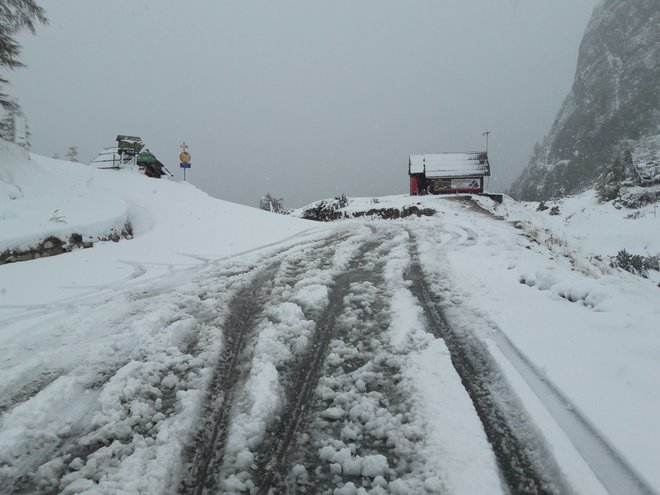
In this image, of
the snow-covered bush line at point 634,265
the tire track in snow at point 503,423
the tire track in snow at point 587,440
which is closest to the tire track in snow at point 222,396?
the tire track in snow at point 503,423

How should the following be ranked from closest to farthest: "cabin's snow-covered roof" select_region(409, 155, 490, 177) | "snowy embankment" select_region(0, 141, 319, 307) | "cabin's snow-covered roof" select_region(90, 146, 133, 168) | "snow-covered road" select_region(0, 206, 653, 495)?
"snow-covered road" select_region(0, 206, 653, 495) < "snowy embankment" select_region(0, 141, 319, 307) < "cabin's snow-covered roof" select_region(90, 146, 133, 168) < "cabin's snow-covered roof" select_region(409, 155, 490, 177)

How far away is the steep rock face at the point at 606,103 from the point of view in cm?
9162

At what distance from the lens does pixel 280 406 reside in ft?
7.85

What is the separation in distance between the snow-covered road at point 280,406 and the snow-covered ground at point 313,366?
0.05ft

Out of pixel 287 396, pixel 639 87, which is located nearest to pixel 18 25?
pixel 287 396

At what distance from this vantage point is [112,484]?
5.80 feet

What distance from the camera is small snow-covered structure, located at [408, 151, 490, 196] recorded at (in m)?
36.9

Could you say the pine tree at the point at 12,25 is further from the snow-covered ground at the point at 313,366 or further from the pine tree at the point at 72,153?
the pine tree at the point at 72,153

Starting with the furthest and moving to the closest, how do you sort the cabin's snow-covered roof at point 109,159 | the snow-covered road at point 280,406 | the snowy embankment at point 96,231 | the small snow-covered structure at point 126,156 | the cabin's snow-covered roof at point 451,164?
the cabin's snow-covered roof at point 451,164, the cabin's snow-covered roof at point 109,159, the small snow-covered structure at point 126,156, the snowy embankment at point 96,231, the snow-covered road at point 280,406

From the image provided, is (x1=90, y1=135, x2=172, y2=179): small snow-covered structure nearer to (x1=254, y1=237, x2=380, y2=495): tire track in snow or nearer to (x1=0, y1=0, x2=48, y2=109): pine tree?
(x1=0, y1=0, x2=48, y2=109): pine tree

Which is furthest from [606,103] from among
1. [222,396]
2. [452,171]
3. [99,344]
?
[99,344]

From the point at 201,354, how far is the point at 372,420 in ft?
5.33

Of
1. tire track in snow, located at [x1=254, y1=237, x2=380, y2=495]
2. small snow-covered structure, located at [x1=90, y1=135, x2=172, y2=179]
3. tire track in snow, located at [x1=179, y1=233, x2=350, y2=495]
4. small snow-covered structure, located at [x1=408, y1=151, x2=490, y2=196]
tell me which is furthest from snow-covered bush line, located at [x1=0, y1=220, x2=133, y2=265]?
small snow-covered structure, located at [x1=408, y1=151, x2=490, y2=196]

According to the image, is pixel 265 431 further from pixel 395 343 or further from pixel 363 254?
pixel 363 254
